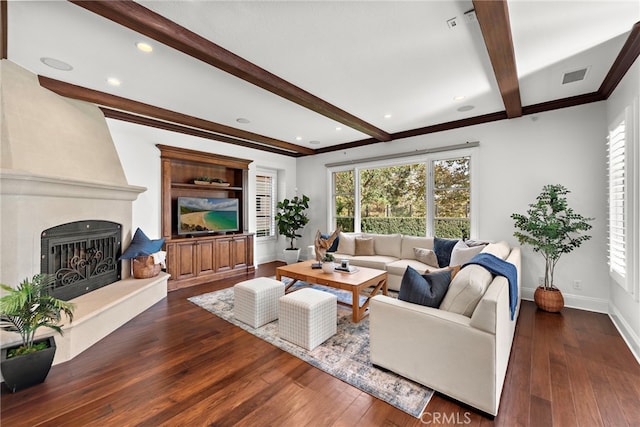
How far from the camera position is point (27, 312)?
79.2 inches

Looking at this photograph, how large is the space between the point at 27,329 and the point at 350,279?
9.34 ft

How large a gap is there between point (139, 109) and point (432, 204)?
4.78m

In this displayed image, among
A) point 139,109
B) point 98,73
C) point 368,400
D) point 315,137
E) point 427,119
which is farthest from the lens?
point 315,137

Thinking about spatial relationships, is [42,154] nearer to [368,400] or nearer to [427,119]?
[368,400]

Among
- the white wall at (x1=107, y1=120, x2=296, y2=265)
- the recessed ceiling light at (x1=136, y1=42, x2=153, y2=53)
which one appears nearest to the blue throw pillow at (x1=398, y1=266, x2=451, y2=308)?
the recessed ceiling light at (x1=136, y1=42, x2=153, y2=53)

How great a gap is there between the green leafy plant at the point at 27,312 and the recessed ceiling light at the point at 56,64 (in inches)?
78.9

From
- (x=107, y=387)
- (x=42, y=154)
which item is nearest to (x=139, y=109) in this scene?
(x=42, y=154)

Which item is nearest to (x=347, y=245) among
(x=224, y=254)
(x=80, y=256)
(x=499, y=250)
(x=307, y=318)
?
(x=224, y=254)

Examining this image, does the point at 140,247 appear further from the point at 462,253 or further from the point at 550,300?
the point at 550,300

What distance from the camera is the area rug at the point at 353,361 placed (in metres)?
1.87

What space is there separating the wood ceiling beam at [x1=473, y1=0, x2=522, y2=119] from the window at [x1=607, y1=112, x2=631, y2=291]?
1.16 metres

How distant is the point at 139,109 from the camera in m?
3.60

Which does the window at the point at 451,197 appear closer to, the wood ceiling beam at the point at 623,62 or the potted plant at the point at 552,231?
the potted plant at the point at 552,231

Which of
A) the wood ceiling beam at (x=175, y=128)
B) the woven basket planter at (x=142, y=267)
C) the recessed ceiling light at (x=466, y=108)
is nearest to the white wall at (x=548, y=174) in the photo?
the recessed ceiling light at (x=466, y=108)
